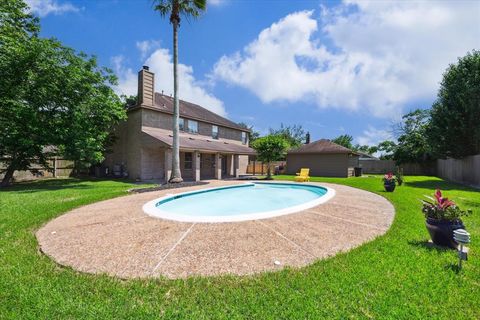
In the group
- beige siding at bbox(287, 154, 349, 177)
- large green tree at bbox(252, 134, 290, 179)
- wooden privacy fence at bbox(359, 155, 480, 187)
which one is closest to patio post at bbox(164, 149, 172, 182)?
large green tree at bbox(252, 134, 290, 179)

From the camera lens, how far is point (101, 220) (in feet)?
20.3

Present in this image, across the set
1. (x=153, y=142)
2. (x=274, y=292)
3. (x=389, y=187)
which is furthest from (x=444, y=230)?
(x=153, y=142)

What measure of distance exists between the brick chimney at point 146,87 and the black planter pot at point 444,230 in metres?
18.3

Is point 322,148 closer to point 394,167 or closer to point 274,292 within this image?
point 394,167

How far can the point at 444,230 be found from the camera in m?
4.34

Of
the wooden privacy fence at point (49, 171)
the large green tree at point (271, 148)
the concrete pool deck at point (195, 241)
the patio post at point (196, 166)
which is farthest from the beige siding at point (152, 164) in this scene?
the concrete pool deck at point (195, 241)

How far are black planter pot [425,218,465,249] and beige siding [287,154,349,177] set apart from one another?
2165 centimetres

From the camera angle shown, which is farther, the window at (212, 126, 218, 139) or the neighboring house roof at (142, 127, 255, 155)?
the window at (212, 126, 218, 139)

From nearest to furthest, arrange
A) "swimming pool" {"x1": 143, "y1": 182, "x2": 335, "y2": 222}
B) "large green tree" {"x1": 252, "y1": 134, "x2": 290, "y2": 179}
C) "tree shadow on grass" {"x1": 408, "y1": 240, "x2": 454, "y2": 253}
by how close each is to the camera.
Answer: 1. "tree shadow on grass" {"x1": 408, "y1": 240, "x2": 454, "y2": 253}
2. "swimming pool" {"x1": 143, "y1": 182, "x2": 335, "y2": 222}
3. "large green tree" {"x1": 252, "y1": 134, "x2": 290, "y2": 179}

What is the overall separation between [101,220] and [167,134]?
1423 centimetres

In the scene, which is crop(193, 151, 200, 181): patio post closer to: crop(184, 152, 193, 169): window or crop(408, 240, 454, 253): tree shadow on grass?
crop(184, 152, 193, 169): window

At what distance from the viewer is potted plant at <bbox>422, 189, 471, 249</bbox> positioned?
429 cm

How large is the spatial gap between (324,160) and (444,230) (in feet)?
74.5

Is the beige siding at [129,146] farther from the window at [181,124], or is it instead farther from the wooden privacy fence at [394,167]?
the wooden privacy fence at [394,167]
